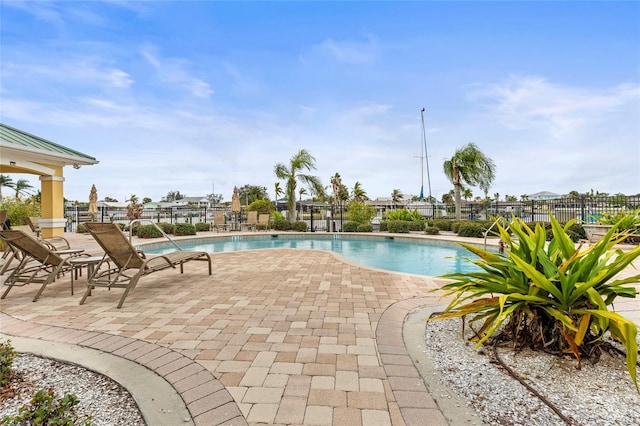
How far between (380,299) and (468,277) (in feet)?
4.36

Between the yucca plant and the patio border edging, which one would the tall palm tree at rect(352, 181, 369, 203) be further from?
the patio border edging

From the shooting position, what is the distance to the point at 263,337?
2.61 metres

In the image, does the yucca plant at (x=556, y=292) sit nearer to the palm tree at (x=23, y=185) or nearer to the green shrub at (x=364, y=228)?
the green shrub at (x=364, y=228)

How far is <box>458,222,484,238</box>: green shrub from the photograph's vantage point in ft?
42.0

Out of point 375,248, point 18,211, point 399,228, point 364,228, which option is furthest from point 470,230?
point 18,211

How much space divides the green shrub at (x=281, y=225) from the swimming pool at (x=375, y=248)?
206 cm

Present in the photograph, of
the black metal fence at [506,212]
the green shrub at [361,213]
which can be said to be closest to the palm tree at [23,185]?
the black metal fence at [506,212]

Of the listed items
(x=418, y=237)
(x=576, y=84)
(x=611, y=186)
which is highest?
(x=576, y=84)

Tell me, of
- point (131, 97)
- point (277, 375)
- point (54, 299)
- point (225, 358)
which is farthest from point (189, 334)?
point (131, 97)

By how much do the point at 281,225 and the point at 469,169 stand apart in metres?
11.8

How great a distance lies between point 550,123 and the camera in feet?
39.6

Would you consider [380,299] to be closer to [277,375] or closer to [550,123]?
Answer: [277,375]

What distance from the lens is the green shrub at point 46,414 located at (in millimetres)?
1374

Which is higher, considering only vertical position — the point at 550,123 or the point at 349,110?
the point at 349,110
